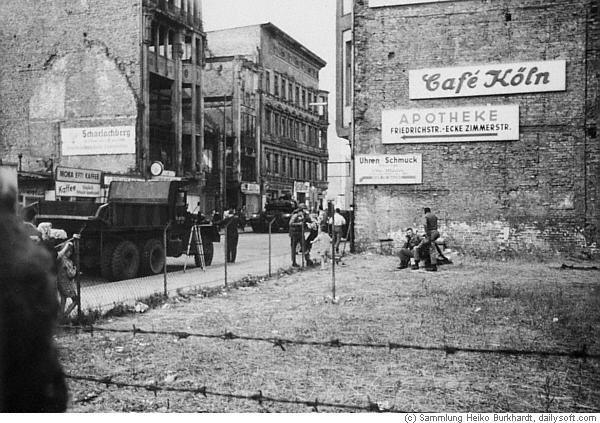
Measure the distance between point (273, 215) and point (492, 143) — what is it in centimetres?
1620

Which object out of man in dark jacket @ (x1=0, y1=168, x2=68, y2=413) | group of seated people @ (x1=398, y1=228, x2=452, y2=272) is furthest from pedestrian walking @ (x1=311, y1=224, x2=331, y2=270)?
man in dark jacket @ (x1=0, y1=168, x2=68, y2=413)

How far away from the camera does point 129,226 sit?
39.3 ft

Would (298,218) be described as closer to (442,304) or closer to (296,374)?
(442,304)

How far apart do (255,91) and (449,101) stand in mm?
10901

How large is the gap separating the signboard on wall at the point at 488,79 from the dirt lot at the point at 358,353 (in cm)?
741

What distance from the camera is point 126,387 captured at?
449 centimetres

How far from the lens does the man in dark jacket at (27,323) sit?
188cm

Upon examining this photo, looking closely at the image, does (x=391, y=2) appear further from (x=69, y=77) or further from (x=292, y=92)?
(x=69, y=77)

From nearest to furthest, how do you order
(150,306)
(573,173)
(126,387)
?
(126,387) < (150,306) < (573,173)

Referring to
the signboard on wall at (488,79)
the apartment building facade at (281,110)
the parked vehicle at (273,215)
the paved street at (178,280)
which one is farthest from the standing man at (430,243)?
the parked vehicle at (273,215)

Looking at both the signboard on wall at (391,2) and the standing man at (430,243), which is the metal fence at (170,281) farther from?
the signboard on wall at (391,2)

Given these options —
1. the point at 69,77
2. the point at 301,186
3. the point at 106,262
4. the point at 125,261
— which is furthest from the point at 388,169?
the point at 69,77

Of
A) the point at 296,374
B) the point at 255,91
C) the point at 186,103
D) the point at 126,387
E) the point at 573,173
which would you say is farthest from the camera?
the point at 186,103
